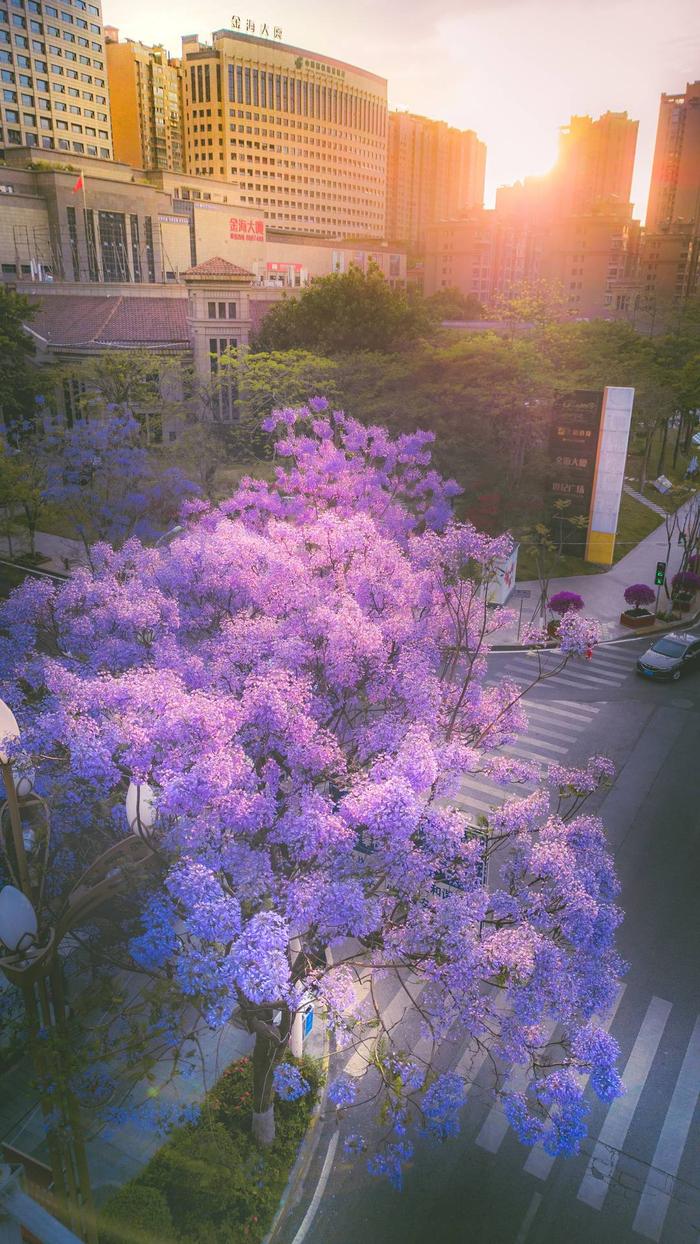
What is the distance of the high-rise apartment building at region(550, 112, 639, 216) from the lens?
582ft

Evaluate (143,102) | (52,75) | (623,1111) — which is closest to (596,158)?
(143,102)

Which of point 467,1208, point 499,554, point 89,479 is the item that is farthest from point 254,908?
point 89,479

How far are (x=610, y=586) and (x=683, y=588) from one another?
3915mm

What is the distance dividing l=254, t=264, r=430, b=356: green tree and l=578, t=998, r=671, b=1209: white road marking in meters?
46.7

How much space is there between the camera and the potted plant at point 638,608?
32562mm

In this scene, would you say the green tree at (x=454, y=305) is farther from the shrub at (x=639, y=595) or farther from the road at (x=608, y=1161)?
the road at (x=608, y=1161)

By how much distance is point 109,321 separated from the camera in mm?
50250

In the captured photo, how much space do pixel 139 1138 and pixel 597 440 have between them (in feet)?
109

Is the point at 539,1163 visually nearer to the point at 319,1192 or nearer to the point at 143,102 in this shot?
the point at 319,1192

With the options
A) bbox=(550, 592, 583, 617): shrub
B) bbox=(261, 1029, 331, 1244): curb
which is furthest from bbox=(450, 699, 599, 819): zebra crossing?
bbox=(261, 1029, 331, 1244): curb

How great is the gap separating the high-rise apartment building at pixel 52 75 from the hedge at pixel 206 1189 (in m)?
97.5

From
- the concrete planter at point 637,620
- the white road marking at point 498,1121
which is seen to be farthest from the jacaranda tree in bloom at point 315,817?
the concrete planter at point 637,620

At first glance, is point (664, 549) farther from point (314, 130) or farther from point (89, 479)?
point (314, 130)

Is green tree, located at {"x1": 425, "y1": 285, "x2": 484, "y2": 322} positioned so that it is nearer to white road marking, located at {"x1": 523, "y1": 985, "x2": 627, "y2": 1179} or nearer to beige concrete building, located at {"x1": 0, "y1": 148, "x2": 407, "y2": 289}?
beige concrete building, located at {"x1": 0, "y1": 148, "x2": 407, "y2": 289}
